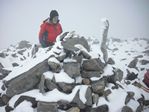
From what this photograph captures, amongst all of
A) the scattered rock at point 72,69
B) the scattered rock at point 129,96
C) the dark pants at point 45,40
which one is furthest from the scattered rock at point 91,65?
the dark pants at point 45,40

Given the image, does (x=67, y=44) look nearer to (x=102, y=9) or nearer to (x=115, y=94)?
(x=115, y=94)

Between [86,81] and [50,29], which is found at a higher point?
[50,29]

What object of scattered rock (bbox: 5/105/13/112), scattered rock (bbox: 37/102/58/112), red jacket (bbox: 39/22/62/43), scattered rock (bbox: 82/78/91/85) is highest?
red jacket (bbox: 39/22/62/43)

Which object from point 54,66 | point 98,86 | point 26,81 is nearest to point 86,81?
point 98,86

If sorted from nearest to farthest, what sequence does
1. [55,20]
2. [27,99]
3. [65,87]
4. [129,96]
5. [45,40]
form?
[27,99] < [65,87] < [129,96] < [55,20] < [45,40]

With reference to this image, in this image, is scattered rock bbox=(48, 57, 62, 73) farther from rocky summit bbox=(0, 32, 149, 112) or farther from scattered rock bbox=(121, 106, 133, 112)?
scattered rock bbox=(121, 106, 133, 112)

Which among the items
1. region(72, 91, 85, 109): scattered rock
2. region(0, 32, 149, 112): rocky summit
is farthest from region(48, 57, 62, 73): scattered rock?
region(72, 91, 85, 109): scattered rock

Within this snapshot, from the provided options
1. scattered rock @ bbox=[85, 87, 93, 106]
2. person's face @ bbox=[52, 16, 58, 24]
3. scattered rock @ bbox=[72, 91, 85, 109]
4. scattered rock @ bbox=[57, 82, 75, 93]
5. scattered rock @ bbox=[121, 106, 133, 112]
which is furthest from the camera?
person's face @ bbox=[52, 16, 58, 24]

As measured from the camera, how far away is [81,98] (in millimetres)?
9367

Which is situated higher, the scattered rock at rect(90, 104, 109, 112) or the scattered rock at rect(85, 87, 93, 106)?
the scattered rock at rect(85, 87, 93, 106)

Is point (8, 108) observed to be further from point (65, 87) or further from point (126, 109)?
point (126, 109)

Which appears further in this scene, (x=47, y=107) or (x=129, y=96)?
(x=129, y=96)

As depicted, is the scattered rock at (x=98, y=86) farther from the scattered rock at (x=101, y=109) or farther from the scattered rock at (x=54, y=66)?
the scattered rock at (x=54, y=66)

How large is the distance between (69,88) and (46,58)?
81.1 inches
